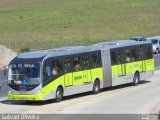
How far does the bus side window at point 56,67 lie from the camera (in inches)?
1222

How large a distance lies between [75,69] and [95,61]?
2.35 meters

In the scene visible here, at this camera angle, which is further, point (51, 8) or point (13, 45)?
point (51, 8)

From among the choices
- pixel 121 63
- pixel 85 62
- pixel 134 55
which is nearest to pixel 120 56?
pixel 121 63

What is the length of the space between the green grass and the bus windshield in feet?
124

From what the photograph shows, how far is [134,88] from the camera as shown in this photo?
37.2 meters

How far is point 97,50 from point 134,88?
3.58 metres

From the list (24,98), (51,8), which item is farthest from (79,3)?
(24,98)

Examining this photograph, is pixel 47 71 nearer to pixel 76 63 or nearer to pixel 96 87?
pixel 76 63

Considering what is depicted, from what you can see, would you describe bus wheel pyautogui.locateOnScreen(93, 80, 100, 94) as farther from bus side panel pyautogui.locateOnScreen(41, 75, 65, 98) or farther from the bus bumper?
the bus bumper

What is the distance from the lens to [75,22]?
96375 millimetres

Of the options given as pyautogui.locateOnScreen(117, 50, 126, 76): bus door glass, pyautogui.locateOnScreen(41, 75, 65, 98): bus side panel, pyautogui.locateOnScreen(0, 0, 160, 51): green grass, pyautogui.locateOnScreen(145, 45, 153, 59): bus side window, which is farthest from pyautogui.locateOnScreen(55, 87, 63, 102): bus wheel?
pyautogui.locateOnScreen(0, 0, 160, 51): green grass

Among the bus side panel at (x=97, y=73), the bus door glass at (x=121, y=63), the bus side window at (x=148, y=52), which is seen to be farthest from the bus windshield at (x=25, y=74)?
the bus side window at (x=148, y=52)

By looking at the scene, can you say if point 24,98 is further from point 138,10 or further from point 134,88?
point 138,10

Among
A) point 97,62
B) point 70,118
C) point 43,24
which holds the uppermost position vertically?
point 43,24
